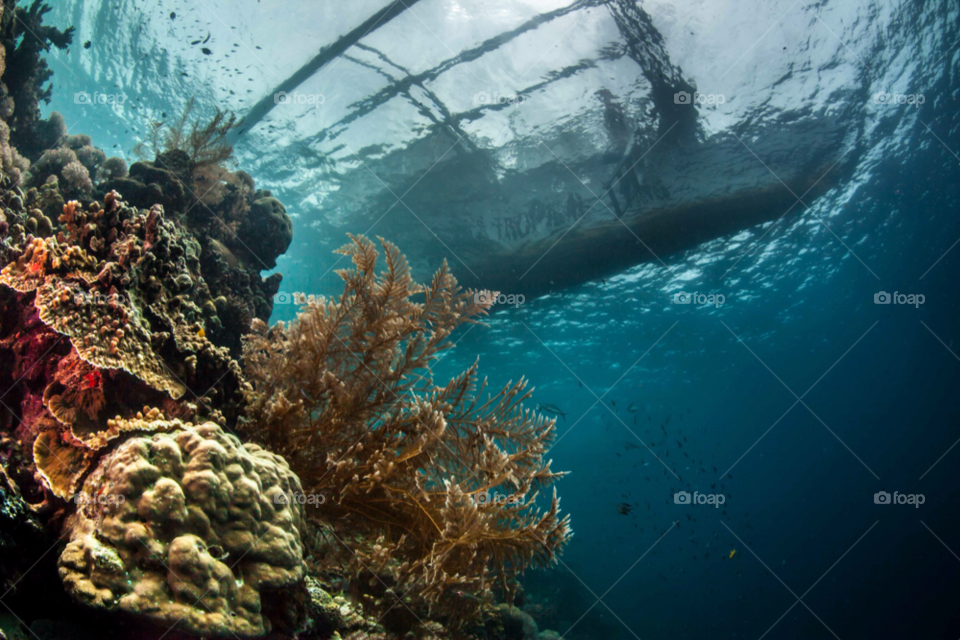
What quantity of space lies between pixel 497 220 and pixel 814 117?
10059 millimetres

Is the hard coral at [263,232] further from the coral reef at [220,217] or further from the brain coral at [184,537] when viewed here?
the brain coral at [184,537]

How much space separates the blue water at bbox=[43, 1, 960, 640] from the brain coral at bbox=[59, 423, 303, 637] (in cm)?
1396

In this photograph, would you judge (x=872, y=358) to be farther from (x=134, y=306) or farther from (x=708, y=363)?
(x=134, y=306)

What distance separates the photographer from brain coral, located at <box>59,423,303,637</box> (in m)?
2.02

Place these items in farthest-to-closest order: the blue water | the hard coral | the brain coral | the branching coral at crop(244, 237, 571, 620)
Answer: the blue water < the hard coral < the branching coral at crop(244, 237, 571, 620) < the brain coral

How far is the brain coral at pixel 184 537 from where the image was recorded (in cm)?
202

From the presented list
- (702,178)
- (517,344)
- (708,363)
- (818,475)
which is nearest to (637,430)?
(708,363)

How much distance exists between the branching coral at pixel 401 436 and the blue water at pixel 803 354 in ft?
40.0

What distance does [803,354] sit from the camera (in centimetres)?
3200

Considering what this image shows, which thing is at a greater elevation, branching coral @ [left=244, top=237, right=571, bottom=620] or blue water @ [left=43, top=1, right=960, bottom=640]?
blue water @ [left=43, top=1, right=960, bottom=640]

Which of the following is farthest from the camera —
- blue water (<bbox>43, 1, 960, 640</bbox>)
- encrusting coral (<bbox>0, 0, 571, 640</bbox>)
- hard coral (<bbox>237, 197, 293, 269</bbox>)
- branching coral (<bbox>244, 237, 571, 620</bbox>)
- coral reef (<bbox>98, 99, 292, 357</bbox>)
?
blue water (<bbox>43, 1, 960, 640</bbox>)

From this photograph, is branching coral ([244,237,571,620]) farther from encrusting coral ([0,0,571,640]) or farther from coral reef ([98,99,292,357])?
coral reef ([98,99,292,357])

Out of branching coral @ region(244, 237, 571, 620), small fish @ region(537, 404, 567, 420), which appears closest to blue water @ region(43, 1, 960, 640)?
small fish @ region(537, 404, 567, 420)

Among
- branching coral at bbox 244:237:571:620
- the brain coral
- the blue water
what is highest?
the blue water
